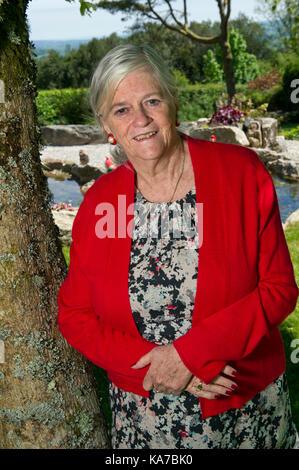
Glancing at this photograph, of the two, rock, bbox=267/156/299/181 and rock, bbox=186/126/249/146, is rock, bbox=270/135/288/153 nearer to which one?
rock, bbox=186/126/249/146

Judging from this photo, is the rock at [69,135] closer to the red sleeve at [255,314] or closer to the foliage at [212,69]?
the foliage at [212,69]

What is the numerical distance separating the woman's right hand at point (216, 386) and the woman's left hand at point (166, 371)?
3 centimetres

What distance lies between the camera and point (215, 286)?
5.01ft

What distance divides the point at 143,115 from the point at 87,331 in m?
0.82

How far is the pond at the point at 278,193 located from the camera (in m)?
7.44

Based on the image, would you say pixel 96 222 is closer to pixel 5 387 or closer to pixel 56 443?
pixel 5 387

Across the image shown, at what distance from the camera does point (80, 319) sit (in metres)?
1.72

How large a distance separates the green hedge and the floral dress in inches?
653

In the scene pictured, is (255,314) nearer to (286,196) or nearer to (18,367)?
(18,367)

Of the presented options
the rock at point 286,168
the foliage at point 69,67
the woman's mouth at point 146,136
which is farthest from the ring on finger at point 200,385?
the foliage at point 69,67

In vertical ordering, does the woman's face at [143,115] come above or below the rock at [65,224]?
above

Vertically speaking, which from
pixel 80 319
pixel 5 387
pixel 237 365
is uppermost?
pixel 80 319

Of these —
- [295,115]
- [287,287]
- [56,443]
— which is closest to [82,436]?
[56,443]

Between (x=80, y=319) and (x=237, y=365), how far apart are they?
1.98ft
